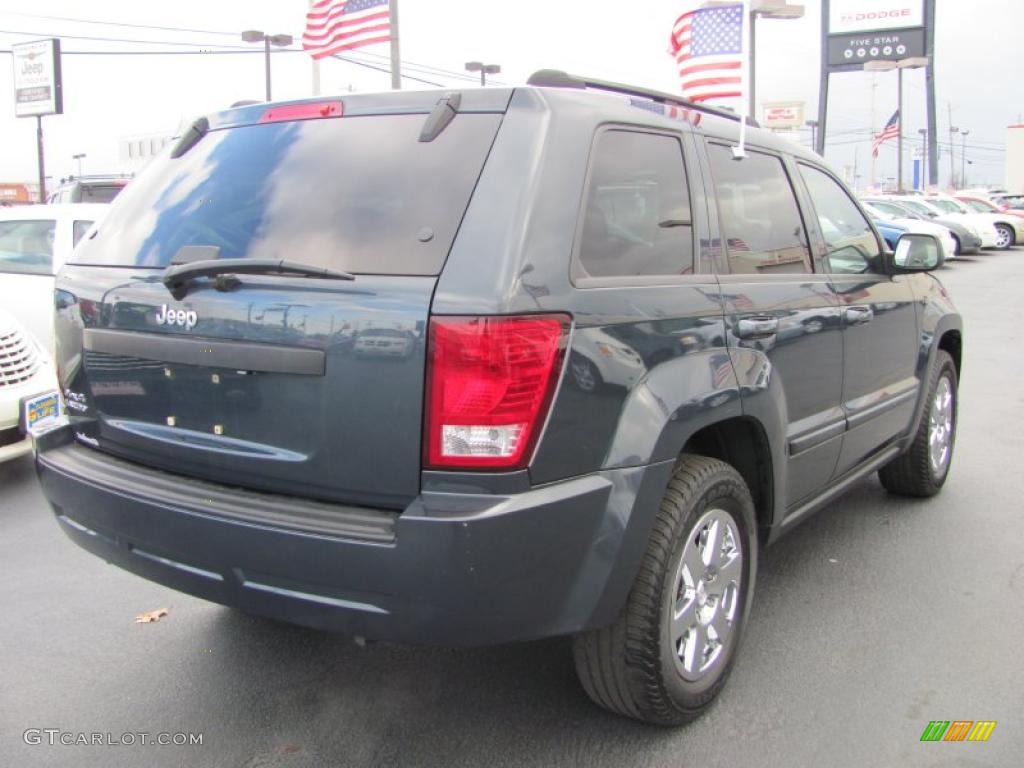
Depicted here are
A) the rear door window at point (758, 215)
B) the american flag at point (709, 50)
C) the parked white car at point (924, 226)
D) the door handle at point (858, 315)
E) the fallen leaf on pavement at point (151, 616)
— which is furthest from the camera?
the parked white car at point (924, 226)

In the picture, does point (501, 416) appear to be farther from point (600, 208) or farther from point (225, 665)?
point (225, 665)

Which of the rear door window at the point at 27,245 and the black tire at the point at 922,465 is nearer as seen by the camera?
the black tire at the point at 922,465

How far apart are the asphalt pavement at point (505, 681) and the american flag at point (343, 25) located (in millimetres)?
11702

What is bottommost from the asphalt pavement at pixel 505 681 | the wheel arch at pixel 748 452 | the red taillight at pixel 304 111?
the asphalt pavement at pixel 505 681

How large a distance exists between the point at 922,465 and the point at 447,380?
12.0ft

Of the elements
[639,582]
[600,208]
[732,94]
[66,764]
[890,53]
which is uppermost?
[890,53]

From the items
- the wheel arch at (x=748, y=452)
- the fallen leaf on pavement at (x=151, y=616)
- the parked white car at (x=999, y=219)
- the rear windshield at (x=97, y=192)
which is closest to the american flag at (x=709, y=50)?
the wheel arch at (x=748, y=452)

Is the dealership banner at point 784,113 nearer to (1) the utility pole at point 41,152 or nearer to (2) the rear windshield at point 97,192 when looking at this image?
(1) the utility pole at point 41,152

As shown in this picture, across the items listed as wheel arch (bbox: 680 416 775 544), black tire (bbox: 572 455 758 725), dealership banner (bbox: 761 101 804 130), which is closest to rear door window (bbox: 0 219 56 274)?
wheel arch (bbox: 680 416 775 544)

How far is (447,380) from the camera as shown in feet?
7.26

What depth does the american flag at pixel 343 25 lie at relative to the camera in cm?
1423

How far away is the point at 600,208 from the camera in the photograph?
2.58 meters

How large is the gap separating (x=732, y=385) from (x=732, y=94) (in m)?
7.93

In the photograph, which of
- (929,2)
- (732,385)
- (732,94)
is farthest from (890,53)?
(732,385)
